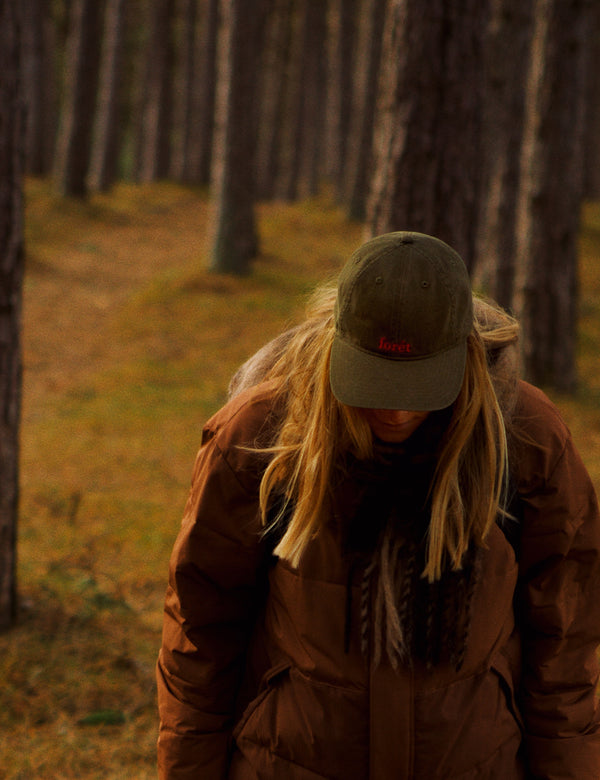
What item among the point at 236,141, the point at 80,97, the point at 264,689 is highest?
the point at 80,97

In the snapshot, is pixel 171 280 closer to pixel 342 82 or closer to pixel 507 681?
pixel 507 681

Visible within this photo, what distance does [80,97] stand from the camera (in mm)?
19984

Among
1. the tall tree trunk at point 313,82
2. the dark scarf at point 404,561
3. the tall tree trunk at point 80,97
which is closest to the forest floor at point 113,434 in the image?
the dark scarf at point 404,561

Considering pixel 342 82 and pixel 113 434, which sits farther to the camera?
pixel 342 82

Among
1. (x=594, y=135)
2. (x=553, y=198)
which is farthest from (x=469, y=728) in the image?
(x=594, y=135)

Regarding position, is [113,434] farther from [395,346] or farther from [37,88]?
[37,88]

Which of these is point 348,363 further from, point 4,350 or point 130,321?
point 130,321

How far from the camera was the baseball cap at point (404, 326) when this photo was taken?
70.4 inches

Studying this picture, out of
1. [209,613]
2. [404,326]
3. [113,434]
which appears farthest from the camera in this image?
[113,434]

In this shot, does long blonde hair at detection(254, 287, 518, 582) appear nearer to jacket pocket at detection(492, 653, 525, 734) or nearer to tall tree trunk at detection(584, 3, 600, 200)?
jacket pocket at detection(492, 653, 525, 734)

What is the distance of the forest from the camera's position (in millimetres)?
4297

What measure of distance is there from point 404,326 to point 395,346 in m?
0.05

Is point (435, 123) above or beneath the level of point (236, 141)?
above

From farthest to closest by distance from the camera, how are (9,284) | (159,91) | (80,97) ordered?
1. (159,91)
2. (80,97)
3. (9,284)
